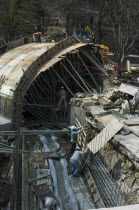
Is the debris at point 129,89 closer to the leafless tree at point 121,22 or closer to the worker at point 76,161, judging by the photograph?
the worker at point 76,161

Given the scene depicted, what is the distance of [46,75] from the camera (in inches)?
527

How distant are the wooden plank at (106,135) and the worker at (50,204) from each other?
2.08 m

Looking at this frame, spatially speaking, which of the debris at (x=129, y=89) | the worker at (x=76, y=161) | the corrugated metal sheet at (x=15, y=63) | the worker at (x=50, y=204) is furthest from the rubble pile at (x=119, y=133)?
the corrugated metal sheet at (x=15, y=63)

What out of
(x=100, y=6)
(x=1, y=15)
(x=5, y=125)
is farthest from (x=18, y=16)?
(x=5, y=125)

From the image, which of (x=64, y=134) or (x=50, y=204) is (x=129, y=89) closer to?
(x=64, y=134)

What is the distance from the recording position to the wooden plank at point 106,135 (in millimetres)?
7441

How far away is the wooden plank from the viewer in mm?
7441

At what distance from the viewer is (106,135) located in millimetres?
7574

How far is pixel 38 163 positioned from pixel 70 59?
746 centimetres

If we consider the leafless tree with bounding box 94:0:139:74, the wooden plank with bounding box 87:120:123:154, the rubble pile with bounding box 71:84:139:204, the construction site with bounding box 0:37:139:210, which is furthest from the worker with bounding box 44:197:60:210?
the leafless tree with bounding box 94:0:139:74

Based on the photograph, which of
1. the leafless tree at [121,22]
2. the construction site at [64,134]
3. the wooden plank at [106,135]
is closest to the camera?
the construction site at [64,134]

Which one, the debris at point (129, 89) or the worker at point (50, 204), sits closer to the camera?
the worker at point (50, 204)

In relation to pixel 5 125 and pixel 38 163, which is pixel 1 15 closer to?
pixel 5 125

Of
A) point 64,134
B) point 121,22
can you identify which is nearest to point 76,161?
point 64,134
